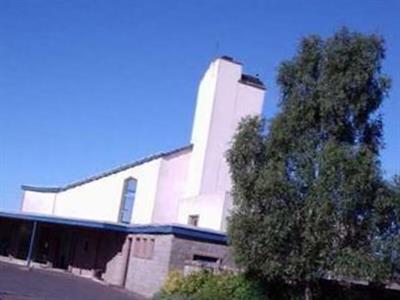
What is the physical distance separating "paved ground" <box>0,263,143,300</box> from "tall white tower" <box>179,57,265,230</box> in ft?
33.2

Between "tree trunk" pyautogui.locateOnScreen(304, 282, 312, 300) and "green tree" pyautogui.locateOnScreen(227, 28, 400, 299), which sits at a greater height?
"green tree" pyautogui.locateOnScreen(227, 28, 400, 299)

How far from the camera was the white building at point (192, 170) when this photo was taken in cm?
4181

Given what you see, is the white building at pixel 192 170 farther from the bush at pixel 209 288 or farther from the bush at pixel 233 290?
the bush at pixel 233 290

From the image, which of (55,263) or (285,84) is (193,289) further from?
(55,263)

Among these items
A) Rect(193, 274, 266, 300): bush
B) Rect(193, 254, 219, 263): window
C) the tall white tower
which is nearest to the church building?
the tall white tower

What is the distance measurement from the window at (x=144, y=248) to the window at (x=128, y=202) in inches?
432

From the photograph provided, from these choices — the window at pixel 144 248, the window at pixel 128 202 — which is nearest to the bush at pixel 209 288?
the window at pixel 144 248

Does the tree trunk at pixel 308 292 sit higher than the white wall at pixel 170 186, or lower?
lower

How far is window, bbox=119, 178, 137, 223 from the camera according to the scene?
45.0m

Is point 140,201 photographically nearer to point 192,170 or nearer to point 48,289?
point 192,170

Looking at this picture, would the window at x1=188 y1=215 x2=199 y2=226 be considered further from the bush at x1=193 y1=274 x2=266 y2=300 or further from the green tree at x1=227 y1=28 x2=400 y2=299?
the green tree at x1=227 y1=28 x2=400 y2=299

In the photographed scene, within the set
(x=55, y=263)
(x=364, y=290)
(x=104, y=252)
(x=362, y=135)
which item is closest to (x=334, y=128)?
(x=362, y=135)

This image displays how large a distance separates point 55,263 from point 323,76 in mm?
27035

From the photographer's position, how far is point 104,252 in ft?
129
